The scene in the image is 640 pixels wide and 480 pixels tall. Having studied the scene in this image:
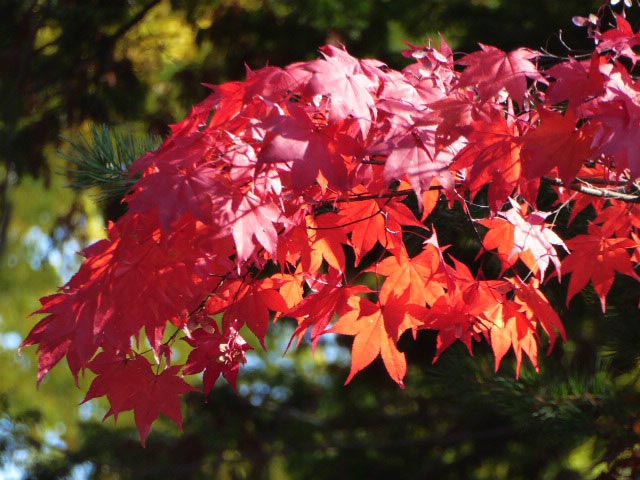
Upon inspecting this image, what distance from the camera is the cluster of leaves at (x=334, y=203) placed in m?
0.99

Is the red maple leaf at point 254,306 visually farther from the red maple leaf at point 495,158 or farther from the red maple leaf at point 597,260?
the red maple leaf at point 597,260

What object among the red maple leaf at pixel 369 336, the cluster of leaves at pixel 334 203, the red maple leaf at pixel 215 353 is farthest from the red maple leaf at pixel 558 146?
the red maple leaf at pixel 215 353

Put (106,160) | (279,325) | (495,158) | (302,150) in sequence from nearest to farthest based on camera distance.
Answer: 1. (302,150)
2. (495,158)
3. (106,160)
4. (279,325)

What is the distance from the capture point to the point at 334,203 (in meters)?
1.14

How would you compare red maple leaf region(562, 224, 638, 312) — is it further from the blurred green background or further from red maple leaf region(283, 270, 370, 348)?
the blurred green background

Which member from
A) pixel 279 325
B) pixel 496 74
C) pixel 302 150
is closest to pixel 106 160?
pixel 302 150

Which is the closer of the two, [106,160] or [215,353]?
[215,353]

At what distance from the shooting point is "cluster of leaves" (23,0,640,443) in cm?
99

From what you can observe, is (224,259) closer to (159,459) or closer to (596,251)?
(596,251)

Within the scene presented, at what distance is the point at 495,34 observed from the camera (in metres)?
2.61

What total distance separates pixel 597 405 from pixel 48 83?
2.24m

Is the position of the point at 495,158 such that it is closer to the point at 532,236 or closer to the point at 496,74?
the point at 496,74

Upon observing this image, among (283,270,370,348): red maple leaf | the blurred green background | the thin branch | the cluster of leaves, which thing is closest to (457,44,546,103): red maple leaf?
the cluster of leaves

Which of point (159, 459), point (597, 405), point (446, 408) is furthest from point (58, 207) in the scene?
point (597, 405)
